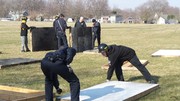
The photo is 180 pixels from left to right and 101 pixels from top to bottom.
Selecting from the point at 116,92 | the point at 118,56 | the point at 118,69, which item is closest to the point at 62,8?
the point at 118,69

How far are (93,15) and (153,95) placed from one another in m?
128

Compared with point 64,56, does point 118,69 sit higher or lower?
lower

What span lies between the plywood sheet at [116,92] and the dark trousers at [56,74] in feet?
1.86

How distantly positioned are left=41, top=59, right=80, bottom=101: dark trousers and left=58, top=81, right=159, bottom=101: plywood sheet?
0.57 meters

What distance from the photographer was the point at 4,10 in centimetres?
14475

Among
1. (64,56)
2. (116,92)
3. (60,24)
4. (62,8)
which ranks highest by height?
(62,8)

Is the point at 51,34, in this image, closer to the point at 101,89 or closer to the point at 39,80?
the point at 39,80

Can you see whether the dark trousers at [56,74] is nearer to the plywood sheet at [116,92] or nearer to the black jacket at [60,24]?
the plywood sheet at [116,92]

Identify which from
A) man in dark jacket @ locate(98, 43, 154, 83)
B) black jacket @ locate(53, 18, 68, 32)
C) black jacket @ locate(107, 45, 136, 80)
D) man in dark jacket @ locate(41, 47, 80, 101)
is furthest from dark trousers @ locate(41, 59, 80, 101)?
black jacket @ locate(53, 18, 68, 32)

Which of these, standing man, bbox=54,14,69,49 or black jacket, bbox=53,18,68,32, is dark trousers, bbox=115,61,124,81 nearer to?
standing man, bbox=54,14,69,49

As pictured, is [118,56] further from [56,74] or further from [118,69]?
[56,74]

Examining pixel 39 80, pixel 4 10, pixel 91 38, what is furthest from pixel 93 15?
pixel 39 80

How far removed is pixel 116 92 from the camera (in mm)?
9031

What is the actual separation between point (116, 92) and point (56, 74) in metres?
2.08
